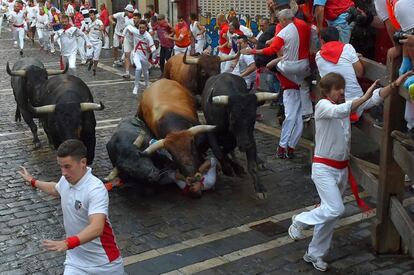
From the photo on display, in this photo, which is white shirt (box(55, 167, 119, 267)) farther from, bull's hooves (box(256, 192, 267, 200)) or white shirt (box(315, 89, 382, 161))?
bull's hooves (box(256, 192, 267, 200))

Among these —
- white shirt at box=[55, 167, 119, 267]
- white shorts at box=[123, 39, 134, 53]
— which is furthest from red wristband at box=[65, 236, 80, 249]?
white shorts at box=[123, 39, 134, 53]

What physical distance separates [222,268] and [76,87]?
490cm

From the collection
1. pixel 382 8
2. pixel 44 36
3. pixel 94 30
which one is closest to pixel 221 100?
pixel 382 8

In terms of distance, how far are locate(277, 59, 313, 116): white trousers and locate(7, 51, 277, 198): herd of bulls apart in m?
0.86

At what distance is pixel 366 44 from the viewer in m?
9.10

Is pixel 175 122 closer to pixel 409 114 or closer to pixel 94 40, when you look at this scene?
pixel 409 114

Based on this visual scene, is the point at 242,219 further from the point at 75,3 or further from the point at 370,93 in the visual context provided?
the point at 75,3

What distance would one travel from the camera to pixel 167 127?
8453mm

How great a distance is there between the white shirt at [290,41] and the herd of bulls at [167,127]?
37.6 inches

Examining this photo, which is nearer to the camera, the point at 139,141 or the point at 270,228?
the point at 270,228

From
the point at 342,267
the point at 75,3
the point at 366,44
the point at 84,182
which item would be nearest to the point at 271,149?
the point at 366,44

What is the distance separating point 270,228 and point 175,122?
2347mm

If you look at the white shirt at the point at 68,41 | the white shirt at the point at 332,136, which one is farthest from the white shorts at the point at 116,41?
the white shirt at the point at 332,136

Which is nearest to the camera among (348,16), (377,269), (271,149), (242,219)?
(377,269)
